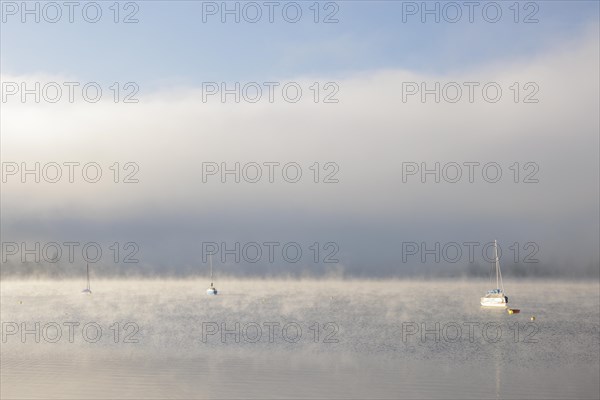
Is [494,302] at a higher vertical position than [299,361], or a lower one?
lower

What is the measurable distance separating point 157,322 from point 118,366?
51.4 metres

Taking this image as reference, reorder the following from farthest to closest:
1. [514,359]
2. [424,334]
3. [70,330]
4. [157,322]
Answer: [157,322] < [70,330] < [424,334] < [514,359]

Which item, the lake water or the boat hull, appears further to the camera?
the boat hull

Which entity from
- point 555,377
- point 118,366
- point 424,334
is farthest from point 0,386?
point 424,334

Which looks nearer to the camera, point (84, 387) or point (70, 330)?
point (84, 387)

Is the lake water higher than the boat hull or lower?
higher

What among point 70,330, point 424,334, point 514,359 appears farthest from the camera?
point 70,330

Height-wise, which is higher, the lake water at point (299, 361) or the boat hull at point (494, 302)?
the lake water at point (299, 361)

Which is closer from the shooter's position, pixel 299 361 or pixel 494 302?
pixel 299 361

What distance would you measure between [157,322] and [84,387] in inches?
2406

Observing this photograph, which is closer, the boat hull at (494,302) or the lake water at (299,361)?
the lake water at (299,361)

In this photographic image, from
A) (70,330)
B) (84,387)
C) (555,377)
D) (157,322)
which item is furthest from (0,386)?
(157,322)

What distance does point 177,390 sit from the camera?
45750 mm

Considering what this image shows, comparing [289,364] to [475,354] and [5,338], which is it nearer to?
[475,354]
